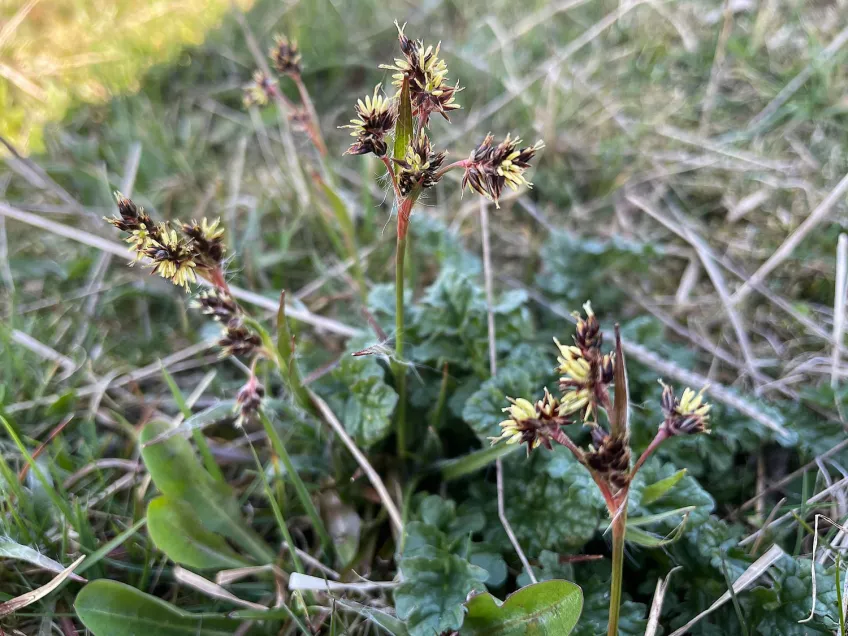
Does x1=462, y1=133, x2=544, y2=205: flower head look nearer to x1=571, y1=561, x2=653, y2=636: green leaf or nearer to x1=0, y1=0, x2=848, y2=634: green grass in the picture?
x1=0, y1=0, x2=848, y2=634: green grass

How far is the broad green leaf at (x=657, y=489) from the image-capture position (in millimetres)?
1251

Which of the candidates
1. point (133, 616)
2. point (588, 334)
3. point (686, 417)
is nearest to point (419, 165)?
point (588, 334)

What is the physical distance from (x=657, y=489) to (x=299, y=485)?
34.4 inches

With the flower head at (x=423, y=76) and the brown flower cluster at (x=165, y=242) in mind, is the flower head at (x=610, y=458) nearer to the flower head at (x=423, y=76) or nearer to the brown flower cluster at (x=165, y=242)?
the flower head at (x=423, y=76)

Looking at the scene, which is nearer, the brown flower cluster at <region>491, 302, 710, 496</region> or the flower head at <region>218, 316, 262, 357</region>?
the brown flower cluster at <region>491, 302, 710, 496</region>

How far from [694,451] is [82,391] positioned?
2.00 m

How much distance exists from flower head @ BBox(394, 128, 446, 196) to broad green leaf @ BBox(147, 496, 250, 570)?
106 cm

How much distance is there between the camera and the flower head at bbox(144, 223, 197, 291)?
1200 mm

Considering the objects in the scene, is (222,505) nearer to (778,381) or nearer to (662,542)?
(662,542)

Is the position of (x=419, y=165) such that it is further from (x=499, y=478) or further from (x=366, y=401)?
(x=499, y=478)

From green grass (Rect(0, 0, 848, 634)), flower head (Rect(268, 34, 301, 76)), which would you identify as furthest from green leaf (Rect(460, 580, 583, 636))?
flower head (Rect(268, 34, 301, 76))

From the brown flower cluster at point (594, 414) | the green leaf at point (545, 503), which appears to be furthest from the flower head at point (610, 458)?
the green leaf at point (545, 503)

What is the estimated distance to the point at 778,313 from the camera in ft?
7.30

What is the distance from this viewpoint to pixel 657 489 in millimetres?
1319
